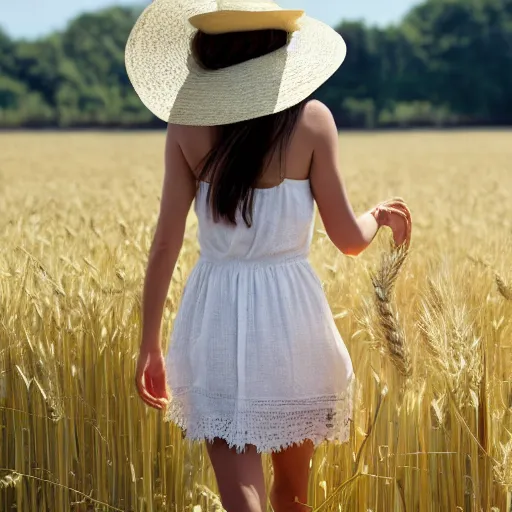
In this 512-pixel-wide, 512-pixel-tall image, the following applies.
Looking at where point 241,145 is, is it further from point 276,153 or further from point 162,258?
point 162,258

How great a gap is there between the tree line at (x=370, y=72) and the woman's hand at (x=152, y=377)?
5532 cm

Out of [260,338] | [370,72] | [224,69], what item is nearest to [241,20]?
[224,69]

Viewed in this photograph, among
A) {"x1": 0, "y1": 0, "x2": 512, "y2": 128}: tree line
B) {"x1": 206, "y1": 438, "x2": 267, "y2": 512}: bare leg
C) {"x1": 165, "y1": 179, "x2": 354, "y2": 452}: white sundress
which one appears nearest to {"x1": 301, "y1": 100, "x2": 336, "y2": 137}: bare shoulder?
{"x1": 165, "y1": 179, "x2": 354, "y2": 452}: white sundress

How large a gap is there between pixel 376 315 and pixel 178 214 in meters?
0.42

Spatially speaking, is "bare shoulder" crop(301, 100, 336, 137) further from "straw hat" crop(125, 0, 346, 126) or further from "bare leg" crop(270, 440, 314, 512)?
"bare leg" crop(270, 440, 314, 512)

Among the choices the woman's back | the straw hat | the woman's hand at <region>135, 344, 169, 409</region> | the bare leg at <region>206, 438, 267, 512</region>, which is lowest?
the bare leg at <region>206, 438, 267, 512</region>

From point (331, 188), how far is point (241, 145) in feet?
0.62

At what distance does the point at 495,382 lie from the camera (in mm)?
2172

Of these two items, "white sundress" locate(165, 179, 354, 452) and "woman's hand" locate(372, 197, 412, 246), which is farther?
"woman's hand" locate(372, 197, 412, 246)

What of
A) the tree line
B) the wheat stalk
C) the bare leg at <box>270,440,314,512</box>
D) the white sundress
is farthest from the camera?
the tree line

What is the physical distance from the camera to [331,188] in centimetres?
185

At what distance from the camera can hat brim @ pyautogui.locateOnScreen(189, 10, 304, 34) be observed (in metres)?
1.78

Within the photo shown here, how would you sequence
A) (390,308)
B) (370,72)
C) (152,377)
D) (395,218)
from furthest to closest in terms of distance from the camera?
(370,72) < (395,218) < (152,377) < (390,308)

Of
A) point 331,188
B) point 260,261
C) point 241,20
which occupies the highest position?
point 241,20
